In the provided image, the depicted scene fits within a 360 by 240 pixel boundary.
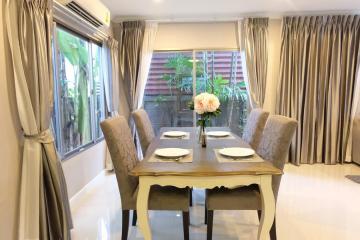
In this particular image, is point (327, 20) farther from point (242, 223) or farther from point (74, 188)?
point (74, 188)

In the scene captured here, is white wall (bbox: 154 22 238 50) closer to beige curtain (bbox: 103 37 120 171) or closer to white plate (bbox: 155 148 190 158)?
beige curtain (bbox: 103 37 120 171)

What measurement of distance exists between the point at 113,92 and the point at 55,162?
224 centimetres

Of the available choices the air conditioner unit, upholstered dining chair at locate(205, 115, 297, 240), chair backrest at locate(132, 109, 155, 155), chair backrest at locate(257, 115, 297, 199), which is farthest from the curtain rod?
upholstered dining chair at locate(205, 115, 297, 240)

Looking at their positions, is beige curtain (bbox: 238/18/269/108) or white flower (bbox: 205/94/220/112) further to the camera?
beige curtain (bbox: 238/18/269/108)

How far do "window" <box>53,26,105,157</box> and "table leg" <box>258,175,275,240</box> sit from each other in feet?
6.58

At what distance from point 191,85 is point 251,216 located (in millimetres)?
2643

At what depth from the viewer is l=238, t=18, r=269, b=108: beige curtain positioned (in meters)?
4.44

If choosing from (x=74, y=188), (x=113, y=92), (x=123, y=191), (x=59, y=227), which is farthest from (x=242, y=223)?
(x=113, y=92)

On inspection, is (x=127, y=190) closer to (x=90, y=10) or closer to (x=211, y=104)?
(x=211, y=104)

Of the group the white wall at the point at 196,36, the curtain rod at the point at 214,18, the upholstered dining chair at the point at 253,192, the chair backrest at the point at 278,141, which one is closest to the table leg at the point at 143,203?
the upholstered dining chair at the point at 253,192

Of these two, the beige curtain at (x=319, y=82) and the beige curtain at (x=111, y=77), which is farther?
the beige curtain at (x=319, y=82)

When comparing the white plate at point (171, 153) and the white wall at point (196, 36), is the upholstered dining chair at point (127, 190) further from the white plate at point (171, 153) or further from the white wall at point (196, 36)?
the white wall at point (196, 36)

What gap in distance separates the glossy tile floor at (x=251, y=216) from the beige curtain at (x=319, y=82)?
974mm

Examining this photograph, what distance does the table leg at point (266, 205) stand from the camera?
1.85 meters
